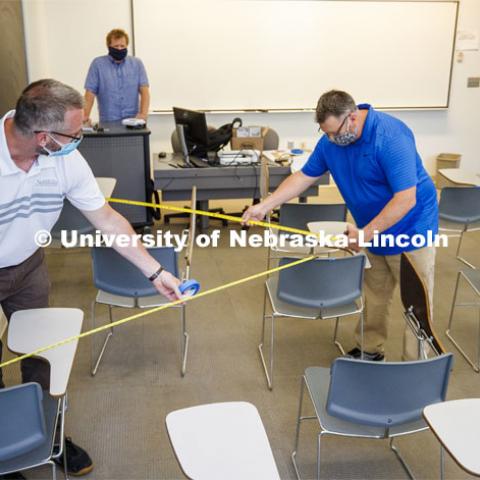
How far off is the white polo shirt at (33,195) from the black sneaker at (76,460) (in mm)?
917

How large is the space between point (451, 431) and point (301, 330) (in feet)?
7.23

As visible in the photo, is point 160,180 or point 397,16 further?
point 397,16

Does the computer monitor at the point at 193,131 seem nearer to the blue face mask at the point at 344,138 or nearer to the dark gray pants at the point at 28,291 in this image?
the blue face mask at the point at 344,138

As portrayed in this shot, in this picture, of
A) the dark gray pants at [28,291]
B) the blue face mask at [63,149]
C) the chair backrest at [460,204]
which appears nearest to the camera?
the blue face mask at [63,149]

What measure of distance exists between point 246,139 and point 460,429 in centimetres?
439

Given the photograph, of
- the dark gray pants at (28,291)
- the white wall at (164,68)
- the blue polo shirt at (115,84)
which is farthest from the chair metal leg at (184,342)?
the white wall at (164,68)

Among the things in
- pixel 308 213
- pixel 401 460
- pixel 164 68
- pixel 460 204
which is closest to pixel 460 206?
pixel 460 204

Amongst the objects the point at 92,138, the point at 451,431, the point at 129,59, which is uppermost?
the point at 129,59

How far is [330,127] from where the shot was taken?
284 cm

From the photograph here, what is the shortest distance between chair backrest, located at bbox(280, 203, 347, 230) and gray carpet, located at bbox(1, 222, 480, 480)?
71 cm

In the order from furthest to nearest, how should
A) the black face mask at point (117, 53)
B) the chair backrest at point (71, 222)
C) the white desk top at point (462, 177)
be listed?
the black face mask at point (117, 53) → the white desk top at point (462, 177) → the chair backrest at point (71, 222)

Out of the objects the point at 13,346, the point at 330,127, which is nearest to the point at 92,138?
the point at 330,127

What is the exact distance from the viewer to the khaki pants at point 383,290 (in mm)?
3082

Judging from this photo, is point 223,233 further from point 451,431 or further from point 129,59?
point 451,431
